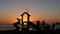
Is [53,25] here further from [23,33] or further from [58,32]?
[23,33]

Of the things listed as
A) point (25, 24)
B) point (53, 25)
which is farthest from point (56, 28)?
point (25, 24)

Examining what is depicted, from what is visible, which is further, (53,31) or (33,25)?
(33,25)

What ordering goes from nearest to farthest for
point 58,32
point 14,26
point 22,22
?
point 58,32 < point 22,22 < point 14,26

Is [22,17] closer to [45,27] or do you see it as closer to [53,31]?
[45,27]

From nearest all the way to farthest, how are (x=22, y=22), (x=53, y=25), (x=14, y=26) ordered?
(x=53, y=25) < (x=22, y=22) < (x=14, y=26)

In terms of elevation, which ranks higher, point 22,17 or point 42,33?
point 22,17

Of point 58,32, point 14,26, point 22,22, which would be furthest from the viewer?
point 14,26

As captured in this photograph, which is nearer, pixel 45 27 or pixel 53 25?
pixel 53 25

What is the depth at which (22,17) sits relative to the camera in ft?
76.6

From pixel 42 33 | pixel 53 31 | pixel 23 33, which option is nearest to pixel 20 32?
pixel 23 33

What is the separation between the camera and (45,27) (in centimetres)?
2358

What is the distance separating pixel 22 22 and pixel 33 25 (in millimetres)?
1821

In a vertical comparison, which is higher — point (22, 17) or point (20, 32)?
point (22, 17)

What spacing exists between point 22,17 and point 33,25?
6.91 feet
